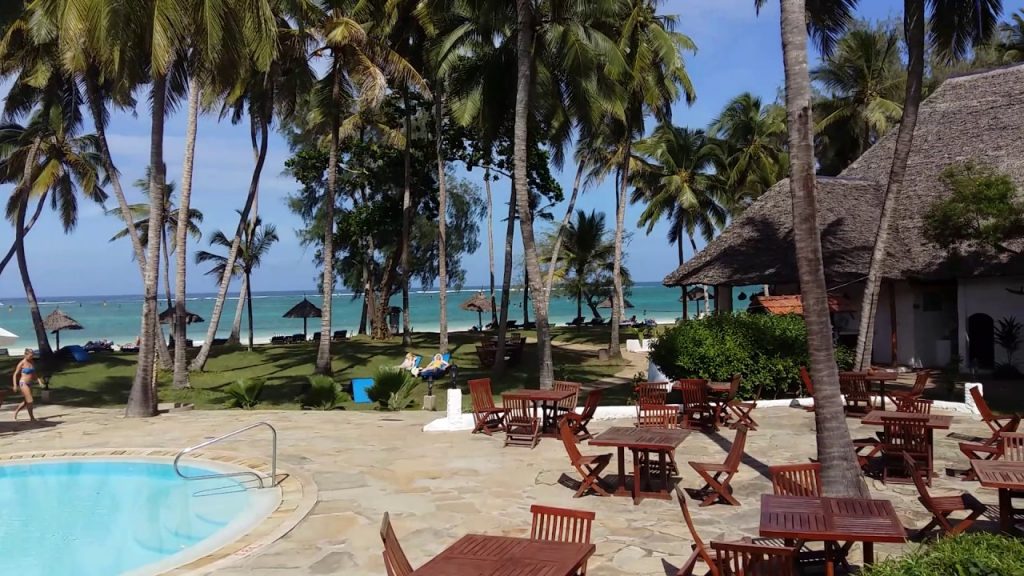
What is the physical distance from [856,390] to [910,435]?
460 centimetres

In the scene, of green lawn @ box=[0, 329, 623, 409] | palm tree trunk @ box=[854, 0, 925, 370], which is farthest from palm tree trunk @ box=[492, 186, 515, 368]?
palm tree trunk @ box=[854, 0, 925, 370]

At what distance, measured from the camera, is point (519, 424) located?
40.5ft

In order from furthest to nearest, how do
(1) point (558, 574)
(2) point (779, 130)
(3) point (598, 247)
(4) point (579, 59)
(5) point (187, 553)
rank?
(3) point (598, 247) < (2) point (779, 130) < (4) point (579, 59) < (5) point (187, 553) < (1) point (558, 574)

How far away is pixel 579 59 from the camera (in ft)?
55.8

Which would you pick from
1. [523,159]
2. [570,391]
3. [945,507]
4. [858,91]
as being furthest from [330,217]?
[858,91]

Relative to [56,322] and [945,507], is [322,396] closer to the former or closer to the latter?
[945,507]

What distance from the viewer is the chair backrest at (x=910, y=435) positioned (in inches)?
362

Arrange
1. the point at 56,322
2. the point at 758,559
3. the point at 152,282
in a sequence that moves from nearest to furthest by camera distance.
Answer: the point at 758,559 → the point at 152,282 → the point at 56,322

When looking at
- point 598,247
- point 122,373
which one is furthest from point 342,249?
point 122,373

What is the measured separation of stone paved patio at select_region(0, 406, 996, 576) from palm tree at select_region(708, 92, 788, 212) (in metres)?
26.7

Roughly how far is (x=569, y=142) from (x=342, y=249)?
20310mm

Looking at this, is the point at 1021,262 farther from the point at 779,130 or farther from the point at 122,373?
the point at 122,373

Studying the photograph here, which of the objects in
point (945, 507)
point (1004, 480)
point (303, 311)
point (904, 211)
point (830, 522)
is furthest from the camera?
point (303, 311)

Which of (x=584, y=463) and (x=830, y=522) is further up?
(x=830, y=522)
